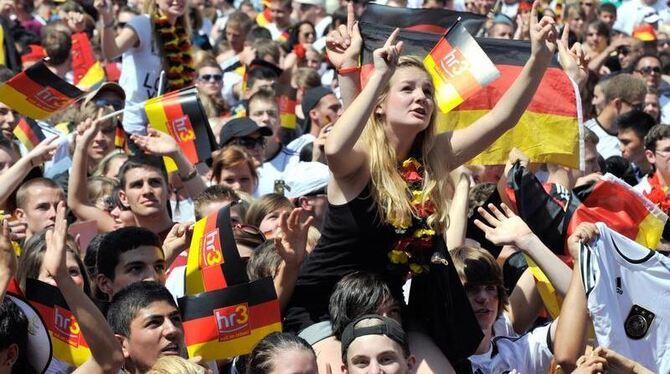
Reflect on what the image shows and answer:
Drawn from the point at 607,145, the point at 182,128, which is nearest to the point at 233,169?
the point at 182,128

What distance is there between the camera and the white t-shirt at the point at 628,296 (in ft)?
20.2

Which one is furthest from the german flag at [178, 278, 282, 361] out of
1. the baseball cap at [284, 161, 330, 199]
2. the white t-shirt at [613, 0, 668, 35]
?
the white t-shirt at [613, 0, 668, 35]

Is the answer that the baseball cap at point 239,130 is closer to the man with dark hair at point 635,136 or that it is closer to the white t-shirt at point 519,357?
the man with dark hair at point 635,136

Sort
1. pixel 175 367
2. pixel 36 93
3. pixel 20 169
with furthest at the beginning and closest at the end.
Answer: pixel 36 93 < pixel 20 169 < pixel 175 367

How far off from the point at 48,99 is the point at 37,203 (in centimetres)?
96

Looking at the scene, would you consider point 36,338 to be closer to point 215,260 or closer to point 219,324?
point 219,324

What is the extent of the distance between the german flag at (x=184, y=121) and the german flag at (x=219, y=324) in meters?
2.89

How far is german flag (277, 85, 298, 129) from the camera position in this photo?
12.5 metres

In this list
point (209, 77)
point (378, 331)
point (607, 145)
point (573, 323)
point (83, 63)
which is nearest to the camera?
point (378, 331)

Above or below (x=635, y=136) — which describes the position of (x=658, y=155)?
above

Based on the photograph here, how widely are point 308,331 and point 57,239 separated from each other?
1.17 meters

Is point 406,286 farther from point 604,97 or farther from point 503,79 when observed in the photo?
point 604,97

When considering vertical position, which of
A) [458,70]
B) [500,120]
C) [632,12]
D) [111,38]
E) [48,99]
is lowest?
[632,12]

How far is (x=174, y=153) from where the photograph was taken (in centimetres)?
905
